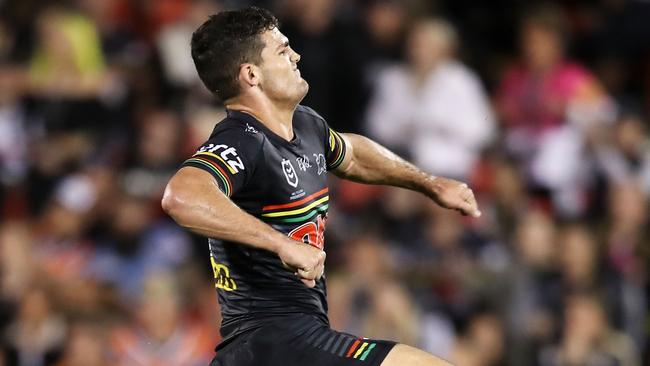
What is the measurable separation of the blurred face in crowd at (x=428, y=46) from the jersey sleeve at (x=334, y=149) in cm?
501

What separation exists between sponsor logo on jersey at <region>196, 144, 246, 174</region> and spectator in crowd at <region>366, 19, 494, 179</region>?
5685 millimetres

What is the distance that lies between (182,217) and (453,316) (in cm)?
527

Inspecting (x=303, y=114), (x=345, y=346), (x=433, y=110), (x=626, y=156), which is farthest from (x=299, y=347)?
(x=626, y=156)

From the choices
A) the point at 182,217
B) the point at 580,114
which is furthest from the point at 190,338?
the point at 182,217

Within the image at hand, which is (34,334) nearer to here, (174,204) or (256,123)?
(256,123)

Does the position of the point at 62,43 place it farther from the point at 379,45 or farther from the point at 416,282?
the point at 416,282

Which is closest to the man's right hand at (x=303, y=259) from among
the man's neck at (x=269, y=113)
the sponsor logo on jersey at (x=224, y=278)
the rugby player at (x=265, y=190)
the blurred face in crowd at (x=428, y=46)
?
the rugby player at (x=265, y=190)

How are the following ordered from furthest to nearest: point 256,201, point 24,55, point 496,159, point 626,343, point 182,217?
point 24,55, point 496,159, point 626,343, point 256,201, point 182,217

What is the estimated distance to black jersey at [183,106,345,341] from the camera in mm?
5121

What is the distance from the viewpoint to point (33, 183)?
423 inches

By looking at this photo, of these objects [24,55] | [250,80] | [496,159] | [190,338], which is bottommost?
[190,338]

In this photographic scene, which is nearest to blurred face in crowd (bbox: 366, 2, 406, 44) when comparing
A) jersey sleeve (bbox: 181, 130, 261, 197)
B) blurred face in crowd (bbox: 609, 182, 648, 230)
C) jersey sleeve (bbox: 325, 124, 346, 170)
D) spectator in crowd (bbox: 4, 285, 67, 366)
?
blurred face in crowd (bbox: 609, 182, 648, 230)

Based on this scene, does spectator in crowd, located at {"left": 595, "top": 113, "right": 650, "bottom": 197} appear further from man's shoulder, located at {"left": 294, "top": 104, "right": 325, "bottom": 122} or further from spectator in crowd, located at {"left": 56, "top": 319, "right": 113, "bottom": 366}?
man's shoulder, located at {"left": 294, "top": 104, "right": 325, "bottom": 122}

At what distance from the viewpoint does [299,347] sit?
510cm
